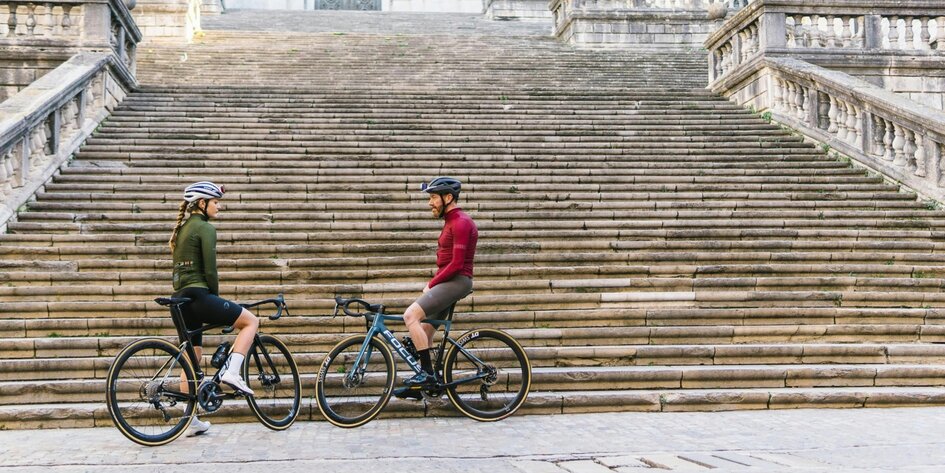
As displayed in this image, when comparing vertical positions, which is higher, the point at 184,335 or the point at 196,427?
the point at 184,335

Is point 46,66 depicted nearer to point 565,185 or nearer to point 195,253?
point 565,185

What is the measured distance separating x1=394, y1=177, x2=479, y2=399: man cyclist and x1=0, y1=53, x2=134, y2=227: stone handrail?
521cm

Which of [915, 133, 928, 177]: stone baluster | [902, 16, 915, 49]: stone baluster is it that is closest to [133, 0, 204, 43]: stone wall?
[902, 16, 915, 49]: stone baluster

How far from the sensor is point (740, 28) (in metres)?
14.9

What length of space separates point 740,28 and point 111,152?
9.58 m

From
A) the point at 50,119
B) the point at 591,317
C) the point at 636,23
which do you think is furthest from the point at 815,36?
the point at 50,119

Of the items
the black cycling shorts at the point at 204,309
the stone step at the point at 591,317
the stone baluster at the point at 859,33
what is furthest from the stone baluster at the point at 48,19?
the stone baluster at the point at 859,33

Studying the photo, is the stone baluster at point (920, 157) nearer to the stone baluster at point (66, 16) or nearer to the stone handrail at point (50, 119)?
the stone handrail at point (50, 119)

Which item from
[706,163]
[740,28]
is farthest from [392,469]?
[740,28]

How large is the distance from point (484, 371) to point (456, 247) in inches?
34.4

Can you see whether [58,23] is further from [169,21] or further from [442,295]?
[442,295]

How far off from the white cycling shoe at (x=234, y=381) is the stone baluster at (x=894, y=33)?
39.8 feet

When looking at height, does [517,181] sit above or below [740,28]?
below

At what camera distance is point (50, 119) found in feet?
35.5
